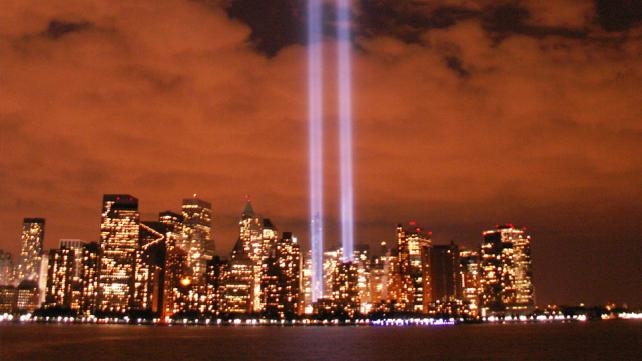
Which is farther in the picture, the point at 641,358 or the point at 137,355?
the point at 137,355

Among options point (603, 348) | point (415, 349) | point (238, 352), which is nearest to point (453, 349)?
point (415, 349)

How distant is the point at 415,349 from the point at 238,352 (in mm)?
28026

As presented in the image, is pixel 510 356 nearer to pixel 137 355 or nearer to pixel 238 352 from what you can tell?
pixel 238 352

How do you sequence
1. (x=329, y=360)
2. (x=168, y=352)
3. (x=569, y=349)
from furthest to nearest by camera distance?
1. (x=569, y=349)
2. (x=168, y=352)
3. (x=329, y=360)

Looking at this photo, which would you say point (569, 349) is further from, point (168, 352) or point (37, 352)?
point (37, 352)

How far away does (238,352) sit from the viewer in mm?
102750

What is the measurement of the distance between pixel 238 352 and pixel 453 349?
108 feet

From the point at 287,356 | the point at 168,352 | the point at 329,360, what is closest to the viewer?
the point at 329,360

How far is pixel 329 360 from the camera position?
85.2 metres

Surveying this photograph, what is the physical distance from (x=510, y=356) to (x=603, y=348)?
1101 inches

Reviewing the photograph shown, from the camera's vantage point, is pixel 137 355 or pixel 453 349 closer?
pixel 137 355

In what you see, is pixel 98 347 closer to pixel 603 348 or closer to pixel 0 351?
pixel 0 351

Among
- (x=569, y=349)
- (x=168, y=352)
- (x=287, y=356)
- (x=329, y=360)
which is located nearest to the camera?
(x=329, y=360)

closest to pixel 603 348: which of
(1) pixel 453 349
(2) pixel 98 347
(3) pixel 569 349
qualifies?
(3) pixel 569 349
